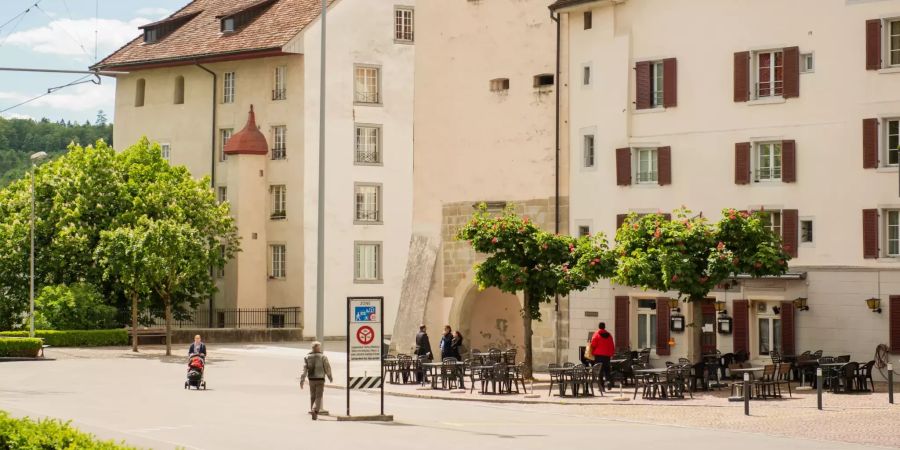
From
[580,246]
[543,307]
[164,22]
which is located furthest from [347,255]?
[580,246]

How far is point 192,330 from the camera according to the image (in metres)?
68.2

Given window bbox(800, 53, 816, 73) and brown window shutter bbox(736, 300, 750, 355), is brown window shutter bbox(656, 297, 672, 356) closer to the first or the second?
brown window shutter bbox(736, 300, 750, 355)

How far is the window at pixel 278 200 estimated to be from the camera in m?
74.1

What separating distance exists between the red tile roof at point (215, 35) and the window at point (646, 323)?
28.6 metres

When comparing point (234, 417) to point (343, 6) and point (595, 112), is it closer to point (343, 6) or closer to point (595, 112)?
point (595, 112)

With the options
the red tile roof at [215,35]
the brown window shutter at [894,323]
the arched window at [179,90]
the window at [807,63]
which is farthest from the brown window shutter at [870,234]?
the arched window at [179,90]

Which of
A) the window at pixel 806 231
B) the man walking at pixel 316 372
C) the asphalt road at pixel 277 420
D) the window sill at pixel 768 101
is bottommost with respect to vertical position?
the asphalt road at pixel 277 420

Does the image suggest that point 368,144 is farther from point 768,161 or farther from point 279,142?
point 768,161

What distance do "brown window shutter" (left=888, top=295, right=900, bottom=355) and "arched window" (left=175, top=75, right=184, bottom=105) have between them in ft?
147

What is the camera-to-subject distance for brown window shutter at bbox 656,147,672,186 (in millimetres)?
49219

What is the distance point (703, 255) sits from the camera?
135 feet

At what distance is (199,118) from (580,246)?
37.1 m

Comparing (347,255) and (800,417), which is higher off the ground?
(347,255)

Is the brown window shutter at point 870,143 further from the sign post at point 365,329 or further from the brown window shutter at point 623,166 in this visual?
the sign post at point 365,329
